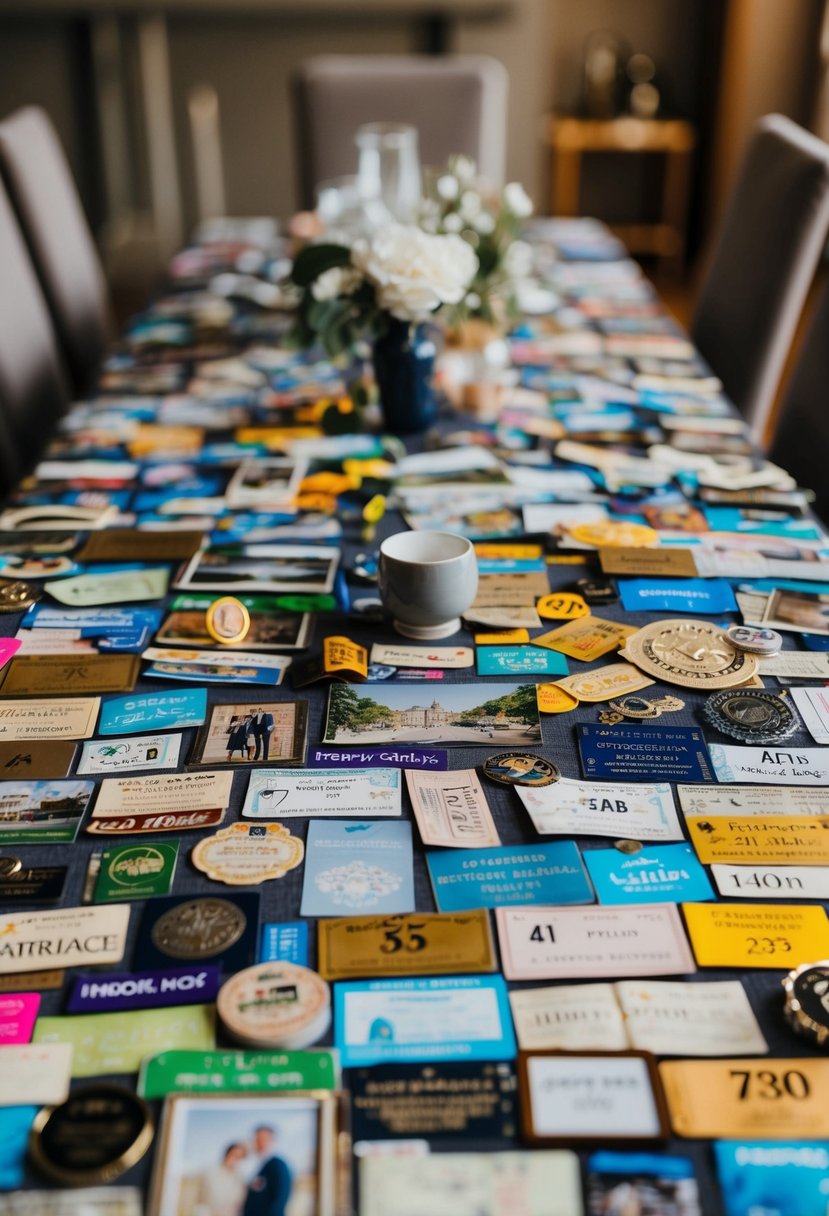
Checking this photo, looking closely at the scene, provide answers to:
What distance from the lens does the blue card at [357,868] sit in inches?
31.8

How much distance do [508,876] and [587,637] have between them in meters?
0.37

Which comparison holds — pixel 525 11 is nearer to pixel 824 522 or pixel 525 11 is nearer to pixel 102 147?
pixel 102 147

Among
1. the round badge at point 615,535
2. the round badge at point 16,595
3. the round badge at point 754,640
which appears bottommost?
the round badge at point 16,595

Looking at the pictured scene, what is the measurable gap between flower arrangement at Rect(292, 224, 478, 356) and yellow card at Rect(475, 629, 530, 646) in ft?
1.81

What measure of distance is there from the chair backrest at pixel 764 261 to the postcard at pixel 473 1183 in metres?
1.59

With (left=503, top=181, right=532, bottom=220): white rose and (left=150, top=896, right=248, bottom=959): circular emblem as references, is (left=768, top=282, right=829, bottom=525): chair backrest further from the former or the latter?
(left=150, top=896, right=248, bottom=959): circular emblem

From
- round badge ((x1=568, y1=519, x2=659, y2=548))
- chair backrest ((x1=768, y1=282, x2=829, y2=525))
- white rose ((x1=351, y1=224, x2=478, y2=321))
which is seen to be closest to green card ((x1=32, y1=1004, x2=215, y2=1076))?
round badge ((x1=568, y1=519, x2=659, y2=548))

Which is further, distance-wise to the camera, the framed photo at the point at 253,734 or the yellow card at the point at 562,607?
the yellow card at the point at 562,607

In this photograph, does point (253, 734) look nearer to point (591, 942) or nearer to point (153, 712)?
point (153, 712)

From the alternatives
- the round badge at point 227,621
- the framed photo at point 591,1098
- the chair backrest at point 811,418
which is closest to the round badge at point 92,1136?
the framed photo at point 591,1098

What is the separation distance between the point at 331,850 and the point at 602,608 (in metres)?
0.47

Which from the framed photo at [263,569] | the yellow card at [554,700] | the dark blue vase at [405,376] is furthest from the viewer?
the dark blue vase at [405,376]

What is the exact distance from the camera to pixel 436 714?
102 centimetres

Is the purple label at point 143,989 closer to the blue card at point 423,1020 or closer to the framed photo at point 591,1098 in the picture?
the blue card at point 423,1020
